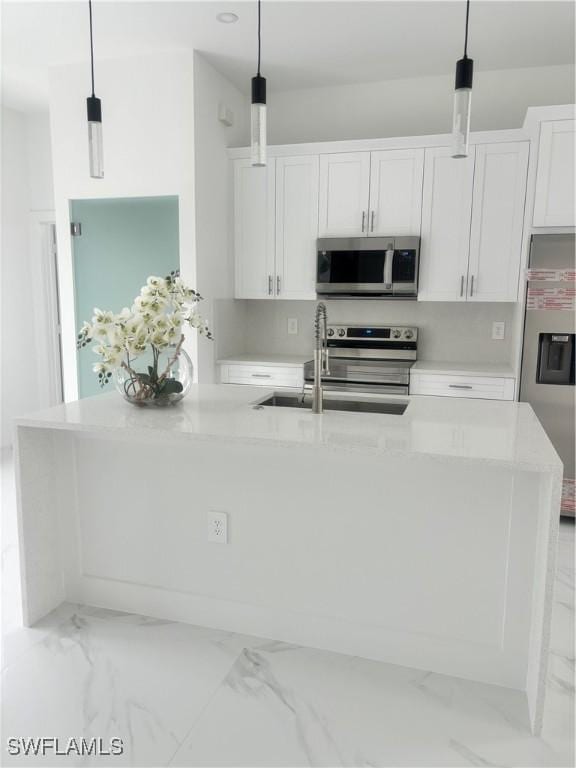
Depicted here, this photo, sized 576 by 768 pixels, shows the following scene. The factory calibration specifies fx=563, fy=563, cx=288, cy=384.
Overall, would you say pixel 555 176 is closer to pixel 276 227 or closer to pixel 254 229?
pixel 276 227

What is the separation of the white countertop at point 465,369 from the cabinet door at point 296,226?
943 mm

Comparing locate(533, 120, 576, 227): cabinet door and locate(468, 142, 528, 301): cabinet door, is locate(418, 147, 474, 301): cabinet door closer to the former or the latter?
locate(468, 142, 528, 301): cabinet door

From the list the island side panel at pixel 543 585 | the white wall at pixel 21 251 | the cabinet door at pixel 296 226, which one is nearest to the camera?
the island side panel at pixel 543 585

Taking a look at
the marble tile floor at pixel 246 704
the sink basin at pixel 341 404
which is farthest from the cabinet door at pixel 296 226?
the marble tile floor at pixel 246 704

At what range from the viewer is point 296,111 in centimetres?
438

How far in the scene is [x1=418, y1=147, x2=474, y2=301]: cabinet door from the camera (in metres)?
3.68

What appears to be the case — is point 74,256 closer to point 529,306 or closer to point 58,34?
point 58,34

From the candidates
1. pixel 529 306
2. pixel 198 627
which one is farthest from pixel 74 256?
pixel 529 306

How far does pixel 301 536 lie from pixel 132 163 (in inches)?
113

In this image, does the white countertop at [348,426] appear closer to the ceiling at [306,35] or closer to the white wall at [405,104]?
the ceiling at [306,35]

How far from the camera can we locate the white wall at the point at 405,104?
12.7 feet

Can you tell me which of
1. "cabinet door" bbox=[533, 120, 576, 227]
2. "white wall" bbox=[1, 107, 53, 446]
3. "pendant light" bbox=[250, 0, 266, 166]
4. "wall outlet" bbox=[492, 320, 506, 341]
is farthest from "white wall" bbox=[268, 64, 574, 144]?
"pendant light" bbox=[250, 0, 266, 166]

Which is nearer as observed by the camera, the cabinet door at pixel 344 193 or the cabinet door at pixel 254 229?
the cabinet door at pixel 344 193

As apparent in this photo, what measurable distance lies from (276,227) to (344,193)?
0.54 meters
